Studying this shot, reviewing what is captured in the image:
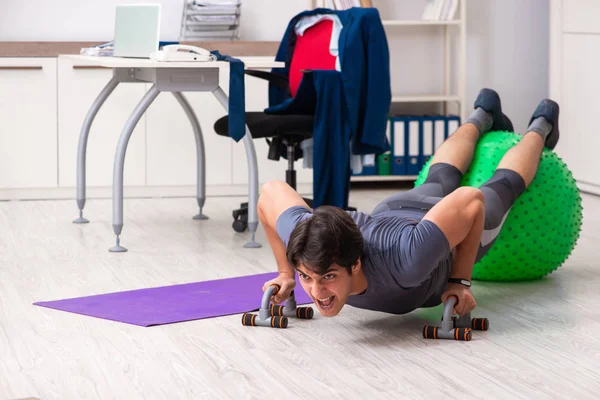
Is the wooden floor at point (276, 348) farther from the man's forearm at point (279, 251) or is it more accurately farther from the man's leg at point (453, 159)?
the man's leg at point (453, 159)

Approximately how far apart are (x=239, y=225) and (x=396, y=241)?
5.91 ft

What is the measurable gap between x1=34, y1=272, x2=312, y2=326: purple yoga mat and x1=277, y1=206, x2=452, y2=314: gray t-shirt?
399 mm

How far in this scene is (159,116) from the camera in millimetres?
4977

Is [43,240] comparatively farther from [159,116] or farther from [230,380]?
[230,380]

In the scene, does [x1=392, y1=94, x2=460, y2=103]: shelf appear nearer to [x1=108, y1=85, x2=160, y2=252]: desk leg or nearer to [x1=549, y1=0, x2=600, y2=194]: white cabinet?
[x1=549, y1=0, x2=600, y2=194]: white cabinet

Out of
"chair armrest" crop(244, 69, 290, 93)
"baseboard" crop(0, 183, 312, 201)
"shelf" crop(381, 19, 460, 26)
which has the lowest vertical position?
"baseboard" crop(0, 183, 312, 201)

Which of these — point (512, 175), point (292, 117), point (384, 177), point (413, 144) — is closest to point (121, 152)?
point (292, 117)

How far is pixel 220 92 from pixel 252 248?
1.99ft

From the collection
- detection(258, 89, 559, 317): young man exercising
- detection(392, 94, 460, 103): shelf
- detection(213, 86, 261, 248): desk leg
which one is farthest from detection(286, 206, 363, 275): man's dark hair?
detection(392, 94, 460, 103): shelf

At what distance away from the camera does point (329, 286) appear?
2229 millimetres

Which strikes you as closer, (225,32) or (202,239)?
(202,239)

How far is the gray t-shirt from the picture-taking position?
2.25m

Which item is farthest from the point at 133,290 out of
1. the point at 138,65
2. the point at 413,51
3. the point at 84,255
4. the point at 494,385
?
the point at 413,51

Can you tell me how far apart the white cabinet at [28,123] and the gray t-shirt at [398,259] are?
108 inches
